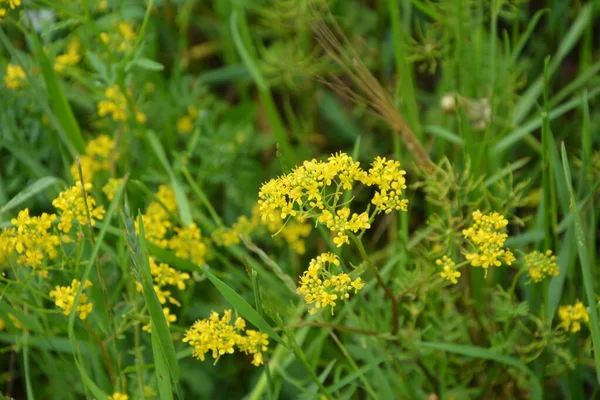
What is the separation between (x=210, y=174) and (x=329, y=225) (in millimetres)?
901

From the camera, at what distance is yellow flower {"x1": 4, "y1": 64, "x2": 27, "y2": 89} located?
193 cm

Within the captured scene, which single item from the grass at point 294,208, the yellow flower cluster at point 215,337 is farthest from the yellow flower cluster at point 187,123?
the yellow flower cluster at point 215,337

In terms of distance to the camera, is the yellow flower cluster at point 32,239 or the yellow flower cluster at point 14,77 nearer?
the yellow flower cluster at point 32,239

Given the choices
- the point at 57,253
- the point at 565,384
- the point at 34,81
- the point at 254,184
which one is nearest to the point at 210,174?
the point at 254,184

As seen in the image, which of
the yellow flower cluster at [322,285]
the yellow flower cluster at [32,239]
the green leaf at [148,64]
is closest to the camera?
the yellow flower cluster at [322,285]

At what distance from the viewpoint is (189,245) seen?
1689mm

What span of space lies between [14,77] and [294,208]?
858 mm

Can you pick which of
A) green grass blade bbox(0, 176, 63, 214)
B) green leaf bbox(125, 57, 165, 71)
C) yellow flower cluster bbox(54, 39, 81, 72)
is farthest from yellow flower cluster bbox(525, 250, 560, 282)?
yellow flower cluster bbox(54, 39, 81, 72)

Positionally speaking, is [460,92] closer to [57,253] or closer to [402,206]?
[402,206]

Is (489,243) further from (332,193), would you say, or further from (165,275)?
(165,275)

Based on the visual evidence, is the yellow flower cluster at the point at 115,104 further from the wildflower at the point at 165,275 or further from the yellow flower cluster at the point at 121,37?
the wildflower at the point at 165,275

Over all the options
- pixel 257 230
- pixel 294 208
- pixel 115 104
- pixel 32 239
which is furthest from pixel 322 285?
pixel 115 104

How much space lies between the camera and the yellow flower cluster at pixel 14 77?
6.33 ft

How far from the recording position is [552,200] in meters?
1.62
